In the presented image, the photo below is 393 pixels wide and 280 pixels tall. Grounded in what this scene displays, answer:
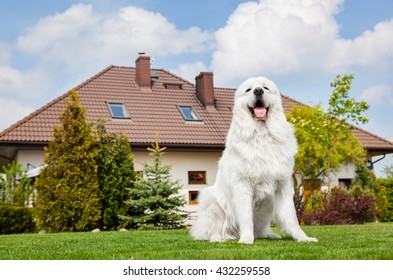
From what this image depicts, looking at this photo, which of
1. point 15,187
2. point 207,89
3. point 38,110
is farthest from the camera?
point 207,89

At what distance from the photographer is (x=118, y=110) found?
22.7 metres

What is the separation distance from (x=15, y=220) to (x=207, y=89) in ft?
41.7

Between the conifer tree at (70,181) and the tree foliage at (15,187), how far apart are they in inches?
148

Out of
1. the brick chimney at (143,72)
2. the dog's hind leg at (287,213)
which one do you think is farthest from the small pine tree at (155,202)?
the brick chimney at (143,72)

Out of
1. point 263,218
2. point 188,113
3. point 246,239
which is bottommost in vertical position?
point 246,239

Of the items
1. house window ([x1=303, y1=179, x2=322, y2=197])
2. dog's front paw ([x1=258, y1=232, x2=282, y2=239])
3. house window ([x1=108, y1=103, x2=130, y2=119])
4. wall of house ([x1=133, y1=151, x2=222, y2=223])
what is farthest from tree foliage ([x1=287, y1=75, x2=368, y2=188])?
dog's front paw ([x1=258, y1=232, x2=282, y2=239])

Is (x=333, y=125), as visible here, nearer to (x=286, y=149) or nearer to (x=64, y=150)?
(x=64, y=150)

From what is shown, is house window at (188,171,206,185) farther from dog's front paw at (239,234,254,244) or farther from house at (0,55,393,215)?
dog's front paw at (239,234,254,244)

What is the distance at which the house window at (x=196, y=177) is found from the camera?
2197 cm

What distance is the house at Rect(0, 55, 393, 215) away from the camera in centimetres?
2039

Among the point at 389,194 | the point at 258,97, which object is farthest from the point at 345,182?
the point at 258,97

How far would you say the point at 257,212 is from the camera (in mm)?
6484

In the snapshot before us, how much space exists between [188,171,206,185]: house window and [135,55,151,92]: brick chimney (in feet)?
16.1

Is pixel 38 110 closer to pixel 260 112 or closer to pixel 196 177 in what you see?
pixel 196 177
